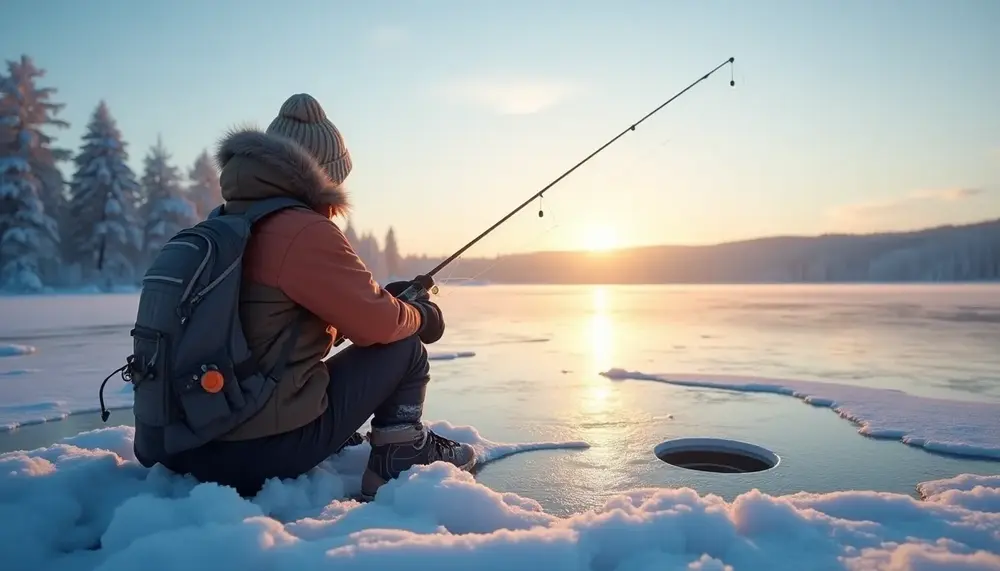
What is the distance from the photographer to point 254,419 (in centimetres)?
168

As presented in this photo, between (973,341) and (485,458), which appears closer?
(485,458)

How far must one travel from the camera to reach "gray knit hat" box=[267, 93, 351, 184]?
218 cm

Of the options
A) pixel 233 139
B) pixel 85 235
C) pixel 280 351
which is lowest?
pixel 280 351

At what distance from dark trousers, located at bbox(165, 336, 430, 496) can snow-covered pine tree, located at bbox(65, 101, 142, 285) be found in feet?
86.2

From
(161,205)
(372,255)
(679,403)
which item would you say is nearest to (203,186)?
(161,205)

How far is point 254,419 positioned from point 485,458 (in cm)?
109

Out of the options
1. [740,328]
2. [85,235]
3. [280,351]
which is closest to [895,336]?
[740,328]

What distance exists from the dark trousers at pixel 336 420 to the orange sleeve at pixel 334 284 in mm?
168

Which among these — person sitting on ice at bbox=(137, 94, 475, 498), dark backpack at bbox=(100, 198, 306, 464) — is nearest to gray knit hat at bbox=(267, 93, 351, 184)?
person sitting on ice at bbox=(137, 94, 475, 498)

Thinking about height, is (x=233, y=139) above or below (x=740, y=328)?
above

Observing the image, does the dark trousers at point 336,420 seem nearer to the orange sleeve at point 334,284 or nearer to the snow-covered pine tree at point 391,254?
the orange sleeve at point 334,284

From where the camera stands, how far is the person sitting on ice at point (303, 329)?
167cm

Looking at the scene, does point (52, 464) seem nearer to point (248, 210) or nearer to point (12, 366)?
point (248, 210)

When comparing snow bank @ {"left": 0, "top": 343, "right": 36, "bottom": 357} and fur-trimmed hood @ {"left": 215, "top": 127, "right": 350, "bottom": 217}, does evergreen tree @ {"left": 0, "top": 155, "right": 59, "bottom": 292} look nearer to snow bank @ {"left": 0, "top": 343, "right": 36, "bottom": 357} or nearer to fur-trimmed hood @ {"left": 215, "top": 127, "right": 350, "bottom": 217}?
snow bank @ {"left": 0, "top": 343, "right": 36, "bottom": 357}
